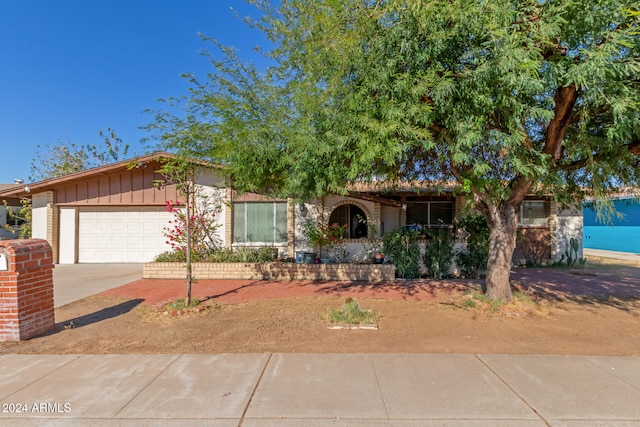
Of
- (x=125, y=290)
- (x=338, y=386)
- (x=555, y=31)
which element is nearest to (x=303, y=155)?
(x=338, y=386)

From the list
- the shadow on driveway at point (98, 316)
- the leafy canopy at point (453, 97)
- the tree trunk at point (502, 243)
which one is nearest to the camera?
the leafy canopy at point (453, 97)

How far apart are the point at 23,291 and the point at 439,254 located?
9838 mm

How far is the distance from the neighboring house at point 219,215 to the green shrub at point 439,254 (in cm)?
171

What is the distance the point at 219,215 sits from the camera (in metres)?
12.1

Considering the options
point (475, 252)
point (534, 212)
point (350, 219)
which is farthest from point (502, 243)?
point (534, 212)

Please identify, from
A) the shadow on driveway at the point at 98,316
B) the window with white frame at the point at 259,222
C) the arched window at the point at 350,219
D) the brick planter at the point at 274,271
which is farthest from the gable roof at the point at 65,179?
the arched window at the point at 350,219

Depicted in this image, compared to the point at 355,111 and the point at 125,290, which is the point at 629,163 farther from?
the point at 125,290

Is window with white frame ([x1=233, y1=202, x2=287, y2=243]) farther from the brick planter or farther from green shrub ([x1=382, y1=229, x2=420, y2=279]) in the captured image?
green shrub ([x1=382, y1=229, x2=420, y2=279])

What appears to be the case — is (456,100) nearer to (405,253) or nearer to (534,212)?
(405,253)

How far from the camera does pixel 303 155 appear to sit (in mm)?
5285

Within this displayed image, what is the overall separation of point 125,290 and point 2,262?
3.84m

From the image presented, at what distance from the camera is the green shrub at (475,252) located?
10477 mm

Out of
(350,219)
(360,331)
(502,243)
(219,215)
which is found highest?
(219,215)

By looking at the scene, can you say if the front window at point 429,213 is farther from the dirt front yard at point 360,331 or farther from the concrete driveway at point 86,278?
the concrete driveway at point 86,278
